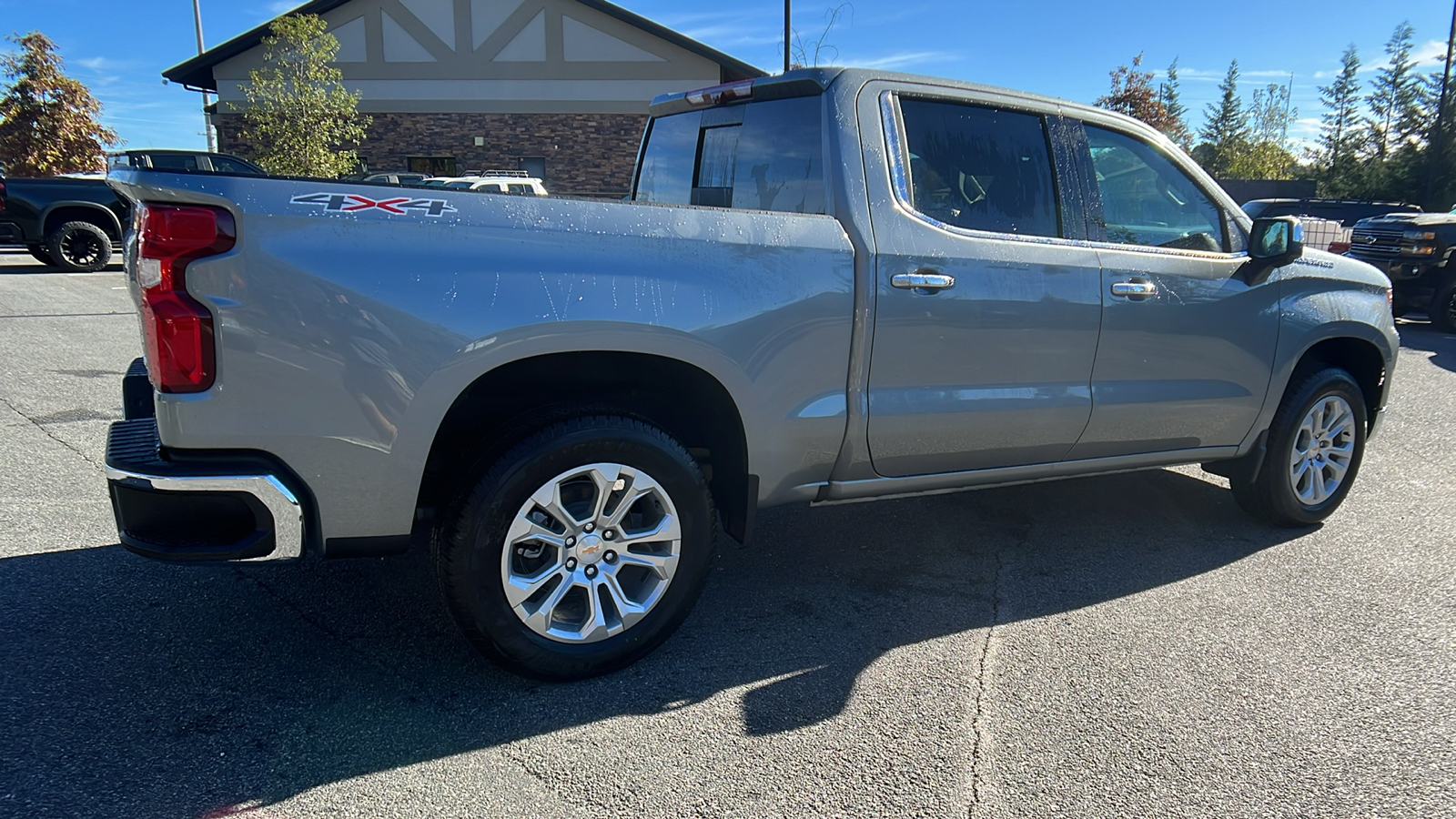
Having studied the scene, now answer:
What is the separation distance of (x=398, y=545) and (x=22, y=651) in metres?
1.38

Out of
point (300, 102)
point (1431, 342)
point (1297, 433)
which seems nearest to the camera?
point (1297, 433)

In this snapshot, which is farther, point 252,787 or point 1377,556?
point 1377,556

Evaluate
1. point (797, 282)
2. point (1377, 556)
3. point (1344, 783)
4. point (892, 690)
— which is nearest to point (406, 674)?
point (892, 690)

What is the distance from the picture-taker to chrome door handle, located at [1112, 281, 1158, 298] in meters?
3.85

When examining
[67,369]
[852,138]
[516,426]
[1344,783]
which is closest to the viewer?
[1344,783]

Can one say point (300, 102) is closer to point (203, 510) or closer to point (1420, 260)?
point (1420, 260)

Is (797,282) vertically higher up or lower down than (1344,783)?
higher up

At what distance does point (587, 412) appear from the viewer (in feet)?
9.79

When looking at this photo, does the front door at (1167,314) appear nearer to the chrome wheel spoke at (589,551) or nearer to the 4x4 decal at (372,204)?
the chrome wheel spoke at (589,551)

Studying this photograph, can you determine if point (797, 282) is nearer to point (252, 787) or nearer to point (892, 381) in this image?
point (892, 381)

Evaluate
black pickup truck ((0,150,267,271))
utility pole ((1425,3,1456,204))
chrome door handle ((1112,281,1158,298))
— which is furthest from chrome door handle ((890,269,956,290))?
utility pole ((1425,3,1456,204))

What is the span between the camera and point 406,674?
307cm

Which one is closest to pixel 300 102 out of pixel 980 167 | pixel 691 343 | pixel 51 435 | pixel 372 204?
pixel 51 435

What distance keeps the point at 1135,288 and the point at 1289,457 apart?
4.78 feet
